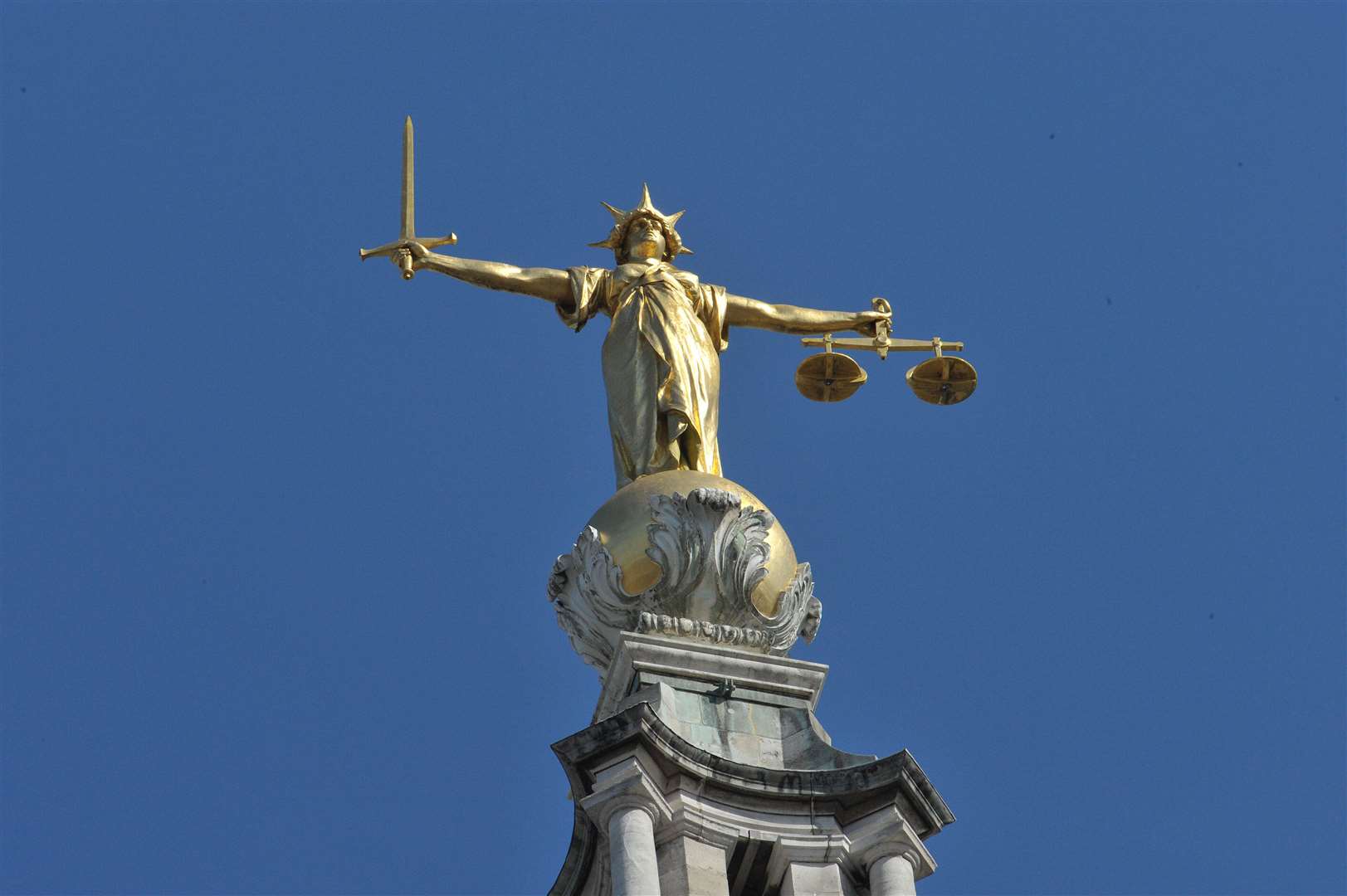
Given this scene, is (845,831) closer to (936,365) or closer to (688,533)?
(688,533)

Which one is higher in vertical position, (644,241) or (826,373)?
(644,241)

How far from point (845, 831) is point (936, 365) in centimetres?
679

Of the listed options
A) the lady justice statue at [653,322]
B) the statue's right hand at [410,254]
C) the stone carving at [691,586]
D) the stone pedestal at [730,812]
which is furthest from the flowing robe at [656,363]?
the stone pedestal at [730,812]

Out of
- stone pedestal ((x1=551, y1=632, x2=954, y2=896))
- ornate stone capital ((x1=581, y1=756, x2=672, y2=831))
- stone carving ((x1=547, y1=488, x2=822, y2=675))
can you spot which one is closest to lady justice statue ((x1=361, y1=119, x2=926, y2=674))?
stone carving ((x1=547, y1=488, x2=822, y2=675))

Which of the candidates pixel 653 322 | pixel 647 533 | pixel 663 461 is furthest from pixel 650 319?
pixel 647 533

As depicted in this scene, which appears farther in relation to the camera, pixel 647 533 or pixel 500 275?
pixel 500 275

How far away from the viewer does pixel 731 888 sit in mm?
30203

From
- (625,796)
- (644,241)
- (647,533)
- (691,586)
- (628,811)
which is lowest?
(628,811)

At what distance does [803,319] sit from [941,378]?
64.6 inches

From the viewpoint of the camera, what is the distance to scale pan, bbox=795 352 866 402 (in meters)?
35.8

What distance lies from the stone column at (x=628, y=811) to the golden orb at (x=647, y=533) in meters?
2.71

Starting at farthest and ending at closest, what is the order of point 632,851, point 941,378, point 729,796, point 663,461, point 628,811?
point 941,378 → point 663,461 → point 729,796 → point 628,811 → point 632,851

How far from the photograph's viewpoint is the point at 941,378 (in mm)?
35656

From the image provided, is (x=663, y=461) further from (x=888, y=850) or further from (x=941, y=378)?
(x=888, y=850)
